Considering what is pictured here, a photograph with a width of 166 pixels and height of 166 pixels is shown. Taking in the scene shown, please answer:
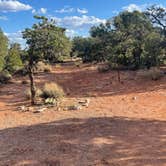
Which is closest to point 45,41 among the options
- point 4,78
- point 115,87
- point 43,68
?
point 115,87

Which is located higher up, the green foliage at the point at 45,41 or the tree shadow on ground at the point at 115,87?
the green foliage at the point at 45,41

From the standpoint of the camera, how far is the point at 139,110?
1352cm

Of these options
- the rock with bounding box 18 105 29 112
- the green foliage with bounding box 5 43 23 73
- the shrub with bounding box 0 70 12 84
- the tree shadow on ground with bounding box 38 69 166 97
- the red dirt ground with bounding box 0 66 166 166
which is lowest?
the rock with bounding box 18 105 29 112

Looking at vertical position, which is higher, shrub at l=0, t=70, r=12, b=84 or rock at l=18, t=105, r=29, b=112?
shrub at l=0, t=70, r=12, b=84

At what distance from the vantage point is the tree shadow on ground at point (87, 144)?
753 cm

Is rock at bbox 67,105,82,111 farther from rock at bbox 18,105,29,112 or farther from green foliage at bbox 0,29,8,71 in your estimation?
green foliage at bbox 0,29,8,71

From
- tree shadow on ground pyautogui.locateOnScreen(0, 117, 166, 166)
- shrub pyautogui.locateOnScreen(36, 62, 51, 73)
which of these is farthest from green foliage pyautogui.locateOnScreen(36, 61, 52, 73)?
tree shadow on ground pyautogui.locateOnScreen(0, 117, 166, 166)

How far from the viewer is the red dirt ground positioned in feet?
25.0

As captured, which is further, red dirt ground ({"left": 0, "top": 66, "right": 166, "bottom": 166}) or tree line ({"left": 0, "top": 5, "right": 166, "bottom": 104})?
tree line ({"left": 0, "top": 5, "right": 166, "bottom": 104})

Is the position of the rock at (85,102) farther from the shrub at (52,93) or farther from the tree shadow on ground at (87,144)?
the tree shadow on ground at (87,144)

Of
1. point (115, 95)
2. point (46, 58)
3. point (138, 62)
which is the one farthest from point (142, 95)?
point (138, 62)

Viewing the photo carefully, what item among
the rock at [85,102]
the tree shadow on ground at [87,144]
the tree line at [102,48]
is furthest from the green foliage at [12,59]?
the tree shadow on ground at [87,144]

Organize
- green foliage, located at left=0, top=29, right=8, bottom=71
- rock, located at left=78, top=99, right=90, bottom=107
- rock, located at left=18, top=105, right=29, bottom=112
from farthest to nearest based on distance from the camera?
green foliage, located at left=0, top=29, right=8, bottom=71
rock, located at left=78, top=99, right=90, bottom=107
rock, located at left=18, top=105, right=29, bottom=112

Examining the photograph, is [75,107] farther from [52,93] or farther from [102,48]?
[102,48]
